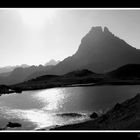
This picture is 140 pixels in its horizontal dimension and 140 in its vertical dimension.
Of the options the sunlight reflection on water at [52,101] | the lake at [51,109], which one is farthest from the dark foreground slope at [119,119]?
the sunlight reflection on water at [52,101]

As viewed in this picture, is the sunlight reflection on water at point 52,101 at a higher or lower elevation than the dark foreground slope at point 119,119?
higher

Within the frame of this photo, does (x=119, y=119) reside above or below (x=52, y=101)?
below

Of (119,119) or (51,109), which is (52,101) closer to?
(51,109)

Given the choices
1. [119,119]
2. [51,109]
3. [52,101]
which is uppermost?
[52,101]

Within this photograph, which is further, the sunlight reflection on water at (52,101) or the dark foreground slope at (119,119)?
the sunlight reflection on water at (52,101)

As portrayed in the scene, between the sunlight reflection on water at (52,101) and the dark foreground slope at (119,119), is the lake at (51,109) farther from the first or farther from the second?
the dark foreground slope at (119,119)

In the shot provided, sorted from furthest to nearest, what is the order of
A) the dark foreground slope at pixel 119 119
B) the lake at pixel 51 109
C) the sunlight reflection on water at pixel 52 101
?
the sunlight reflection on water at pixel 52 101
the lake at pixel 51 109
the dark foreground slope at pixel 119 119

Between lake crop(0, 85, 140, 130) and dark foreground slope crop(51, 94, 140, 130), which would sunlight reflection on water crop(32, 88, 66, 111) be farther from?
dark foreground slope crop(51, 94, 140, 130)

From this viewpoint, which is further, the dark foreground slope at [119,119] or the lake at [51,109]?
the lake at [51,109]

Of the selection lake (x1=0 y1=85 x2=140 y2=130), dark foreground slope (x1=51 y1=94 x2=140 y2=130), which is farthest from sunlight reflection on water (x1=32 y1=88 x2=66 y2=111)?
dark foreground slope (x1=51 y1=94 x2=140 y2=130)

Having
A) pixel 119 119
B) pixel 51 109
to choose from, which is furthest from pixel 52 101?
pixel 119 119

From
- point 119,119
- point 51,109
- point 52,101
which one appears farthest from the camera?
point 52,101

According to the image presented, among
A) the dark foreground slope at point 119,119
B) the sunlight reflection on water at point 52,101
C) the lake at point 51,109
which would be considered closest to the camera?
the dark foreground slope at point 119,119
